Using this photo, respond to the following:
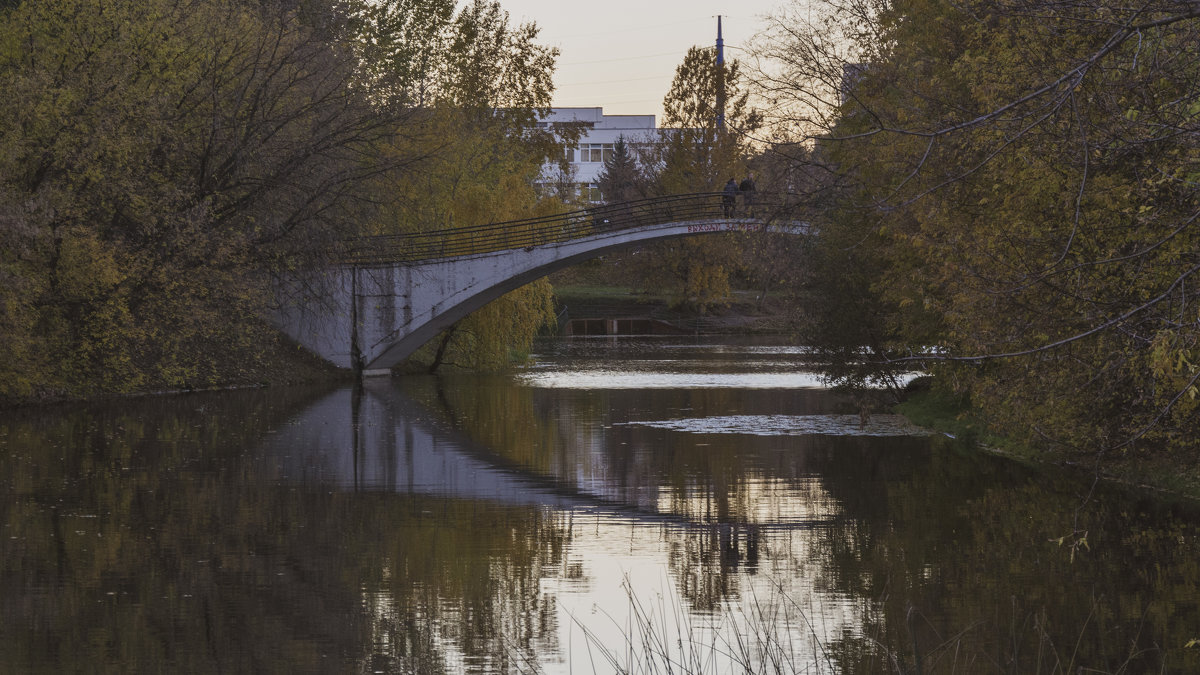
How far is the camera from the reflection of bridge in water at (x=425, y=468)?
1427 centimetres

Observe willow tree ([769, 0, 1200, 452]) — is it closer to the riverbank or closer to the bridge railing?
the riverbank

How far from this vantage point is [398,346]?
36.0 m

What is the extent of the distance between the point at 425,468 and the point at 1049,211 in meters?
7.86

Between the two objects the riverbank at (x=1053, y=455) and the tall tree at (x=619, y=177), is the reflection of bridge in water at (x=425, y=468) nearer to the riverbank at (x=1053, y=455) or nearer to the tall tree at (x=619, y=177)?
the riverbank at (x=1053, y=455)

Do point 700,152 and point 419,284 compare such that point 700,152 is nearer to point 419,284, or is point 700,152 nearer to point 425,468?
point 419,284

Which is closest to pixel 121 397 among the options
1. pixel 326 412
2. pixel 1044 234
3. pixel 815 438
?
pixel 326 412

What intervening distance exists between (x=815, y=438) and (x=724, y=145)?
122 feet

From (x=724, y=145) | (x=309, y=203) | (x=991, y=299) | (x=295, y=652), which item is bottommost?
(x=295, y=652)

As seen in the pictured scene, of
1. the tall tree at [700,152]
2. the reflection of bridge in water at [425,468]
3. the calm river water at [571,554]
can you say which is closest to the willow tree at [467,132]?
the tall tree at [700,152]

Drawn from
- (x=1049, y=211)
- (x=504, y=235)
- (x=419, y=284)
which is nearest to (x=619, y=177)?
(x=504, y=235)

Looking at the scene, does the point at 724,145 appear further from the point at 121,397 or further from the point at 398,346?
the point at 121,397

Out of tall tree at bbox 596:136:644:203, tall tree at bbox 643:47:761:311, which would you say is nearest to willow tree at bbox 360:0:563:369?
tall tree at bbox 643:47:761:311

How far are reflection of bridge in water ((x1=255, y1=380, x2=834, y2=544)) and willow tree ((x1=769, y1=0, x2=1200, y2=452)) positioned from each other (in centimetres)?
283

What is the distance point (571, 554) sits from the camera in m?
11.9
